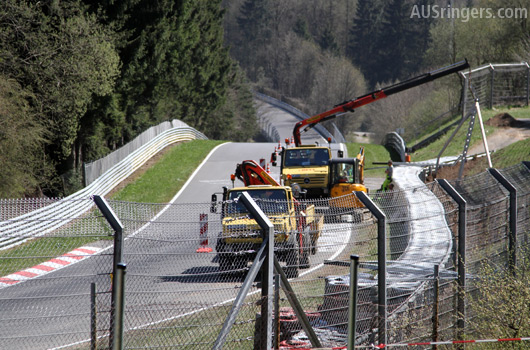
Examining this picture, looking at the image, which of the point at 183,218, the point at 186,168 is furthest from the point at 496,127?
the point at 183,218

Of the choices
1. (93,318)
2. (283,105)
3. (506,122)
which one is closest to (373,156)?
(506,122)

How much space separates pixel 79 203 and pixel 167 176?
21152 millimetres

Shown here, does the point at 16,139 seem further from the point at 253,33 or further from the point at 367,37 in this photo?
the point at 253,33

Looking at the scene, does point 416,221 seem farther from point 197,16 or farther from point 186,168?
point 197,16

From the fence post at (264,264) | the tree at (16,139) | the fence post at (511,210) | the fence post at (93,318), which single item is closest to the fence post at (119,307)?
the fence post at (93,318)

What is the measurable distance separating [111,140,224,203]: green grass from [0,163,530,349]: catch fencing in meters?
19.2

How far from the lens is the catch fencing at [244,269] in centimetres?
661

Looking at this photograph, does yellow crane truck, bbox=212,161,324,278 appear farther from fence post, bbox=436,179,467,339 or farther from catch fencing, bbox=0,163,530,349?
fence post, bbox=436,179,467,339

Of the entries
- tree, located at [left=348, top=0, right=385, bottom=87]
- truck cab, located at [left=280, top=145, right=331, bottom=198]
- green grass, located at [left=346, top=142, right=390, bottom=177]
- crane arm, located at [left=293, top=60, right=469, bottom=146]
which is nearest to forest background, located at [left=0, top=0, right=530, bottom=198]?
green grass, located at [left=346, top=142, right=390, bottom=177]

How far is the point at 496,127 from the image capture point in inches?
1330

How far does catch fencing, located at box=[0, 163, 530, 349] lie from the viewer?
661 cm

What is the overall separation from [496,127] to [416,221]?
27.3 meters

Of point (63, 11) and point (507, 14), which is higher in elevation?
point (507, 14)

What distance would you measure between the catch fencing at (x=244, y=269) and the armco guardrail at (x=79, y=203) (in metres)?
0.15
